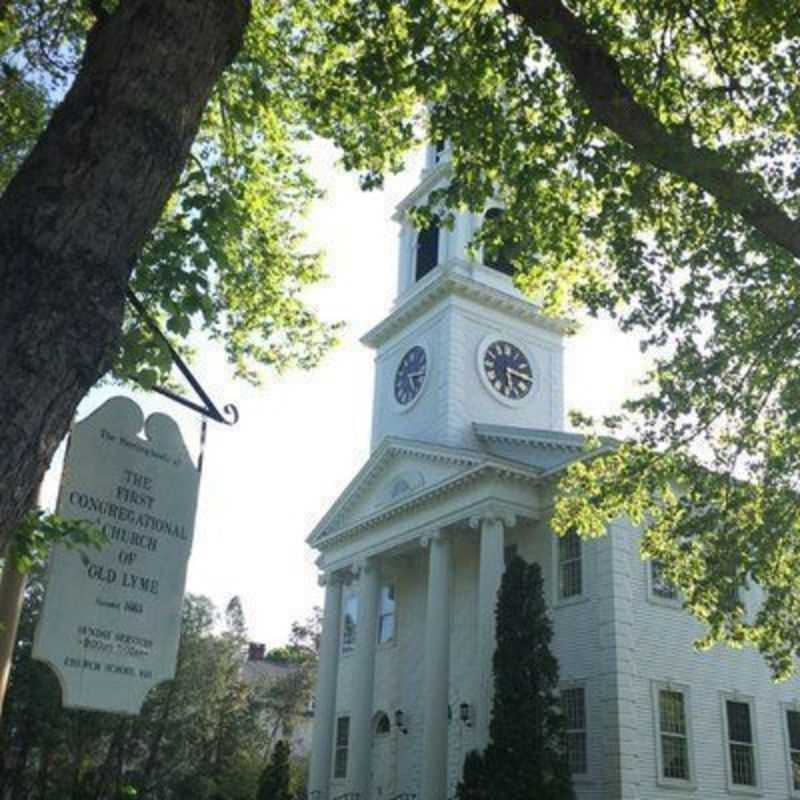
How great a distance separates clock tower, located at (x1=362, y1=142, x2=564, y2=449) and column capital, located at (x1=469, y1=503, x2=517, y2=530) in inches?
169

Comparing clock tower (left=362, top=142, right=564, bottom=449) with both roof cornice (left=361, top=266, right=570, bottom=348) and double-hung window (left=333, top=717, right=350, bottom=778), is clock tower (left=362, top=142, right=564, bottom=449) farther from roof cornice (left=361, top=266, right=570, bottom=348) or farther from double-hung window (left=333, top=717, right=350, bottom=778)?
double-hung window (left=333, top=717, right=350, bottom=778)

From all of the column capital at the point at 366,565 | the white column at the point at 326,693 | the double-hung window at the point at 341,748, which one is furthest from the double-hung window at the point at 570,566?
the double-hung window at the point at 341,748

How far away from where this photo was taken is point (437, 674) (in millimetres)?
22875

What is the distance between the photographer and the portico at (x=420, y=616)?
74.0 feet

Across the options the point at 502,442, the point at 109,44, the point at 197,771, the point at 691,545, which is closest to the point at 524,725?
the point at 691,545

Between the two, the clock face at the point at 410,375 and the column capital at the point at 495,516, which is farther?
the clock face at the point at 410,375

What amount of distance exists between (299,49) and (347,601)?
69.9 ft

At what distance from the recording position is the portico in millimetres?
22562

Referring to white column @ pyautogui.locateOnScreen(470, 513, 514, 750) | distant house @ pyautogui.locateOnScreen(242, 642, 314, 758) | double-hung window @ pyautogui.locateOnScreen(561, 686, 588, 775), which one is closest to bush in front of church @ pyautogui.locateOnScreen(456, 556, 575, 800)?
double-hung window @ pyautogui.locateOnScreen(561, 686, 588, 775)

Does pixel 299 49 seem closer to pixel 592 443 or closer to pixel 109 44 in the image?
pixel 592 443

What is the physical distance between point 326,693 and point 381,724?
1.88m

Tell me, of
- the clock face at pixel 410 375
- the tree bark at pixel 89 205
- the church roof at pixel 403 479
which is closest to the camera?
the tree bark at pixel 89 205

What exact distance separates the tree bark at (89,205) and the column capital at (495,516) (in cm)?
1953

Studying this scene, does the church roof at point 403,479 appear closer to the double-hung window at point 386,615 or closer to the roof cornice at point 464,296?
the double-hung window at point 386,615
